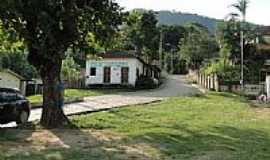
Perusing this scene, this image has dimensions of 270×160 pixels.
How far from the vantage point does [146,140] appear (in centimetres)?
1477

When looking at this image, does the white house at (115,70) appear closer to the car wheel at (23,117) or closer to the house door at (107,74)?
the house door at (107,74)

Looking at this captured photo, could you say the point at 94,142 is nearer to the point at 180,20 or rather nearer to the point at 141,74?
the point at 141,74

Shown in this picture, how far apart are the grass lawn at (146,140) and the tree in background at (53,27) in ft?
5.03

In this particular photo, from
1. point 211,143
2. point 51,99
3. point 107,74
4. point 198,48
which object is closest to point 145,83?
point 107,74

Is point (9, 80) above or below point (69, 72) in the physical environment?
below

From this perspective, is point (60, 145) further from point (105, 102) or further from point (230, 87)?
point (230, 87)

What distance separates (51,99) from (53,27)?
273 centimetres

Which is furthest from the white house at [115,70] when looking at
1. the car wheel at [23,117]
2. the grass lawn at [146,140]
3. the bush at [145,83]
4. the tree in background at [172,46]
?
the tree in background at [172,46]

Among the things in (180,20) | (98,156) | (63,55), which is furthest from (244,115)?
(180,20)

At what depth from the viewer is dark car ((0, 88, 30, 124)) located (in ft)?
64.6

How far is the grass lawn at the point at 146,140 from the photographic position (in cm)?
1237

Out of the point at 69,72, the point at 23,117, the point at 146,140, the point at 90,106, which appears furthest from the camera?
the point at 69,72

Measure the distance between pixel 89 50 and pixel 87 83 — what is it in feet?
111

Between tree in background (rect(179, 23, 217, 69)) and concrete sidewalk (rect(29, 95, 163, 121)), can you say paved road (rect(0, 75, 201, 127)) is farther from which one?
tree in background (rect(179, 23, 217, 69))
